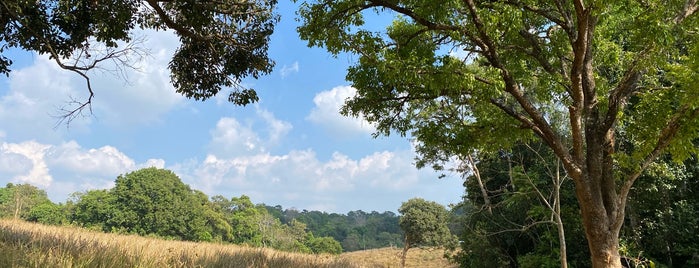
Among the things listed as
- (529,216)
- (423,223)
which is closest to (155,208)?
(423,223)

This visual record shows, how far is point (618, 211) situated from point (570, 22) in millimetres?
4239

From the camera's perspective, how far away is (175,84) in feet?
33.4

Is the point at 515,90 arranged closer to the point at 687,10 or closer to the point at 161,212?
the point at 687,10

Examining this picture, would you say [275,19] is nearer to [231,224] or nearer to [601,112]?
[601,112]

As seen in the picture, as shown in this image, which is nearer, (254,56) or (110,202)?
(254,56)

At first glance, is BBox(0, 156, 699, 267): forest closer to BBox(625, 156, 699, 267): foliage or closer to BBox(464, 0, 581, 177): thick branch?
BBox(625, 156, 699, 267): foliage

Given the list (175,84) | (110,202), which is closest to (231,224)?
(110,202)

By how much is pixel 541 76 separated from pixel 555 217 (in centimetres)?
1171

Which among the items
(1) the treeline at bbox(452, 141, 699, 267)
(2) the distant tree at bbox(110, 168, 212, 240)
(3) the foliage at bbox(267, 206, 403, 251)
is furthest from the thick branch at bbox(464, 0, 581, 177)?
(3) the foliage at bbox(267, 206, 403, 251)

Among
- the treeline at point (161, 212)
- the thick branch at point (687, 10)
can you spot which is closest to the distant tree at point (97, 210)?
the treeline at point (161, 212)

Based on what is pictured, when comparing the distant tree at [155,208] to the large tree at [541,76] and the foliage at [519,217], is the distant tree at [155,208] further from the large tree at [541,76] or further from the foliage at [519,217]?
the large tree at [541,76]

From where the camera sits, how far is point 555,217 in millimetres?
21156

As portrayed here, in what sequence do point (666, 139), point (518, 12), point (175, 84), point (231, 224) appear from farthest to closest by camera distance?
point (231, 224) < point (175, 84) < point (666, 139) < point (518, 12)

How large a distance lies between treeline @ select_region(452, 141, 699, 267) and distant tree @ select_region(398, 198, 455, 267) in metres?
11.5
